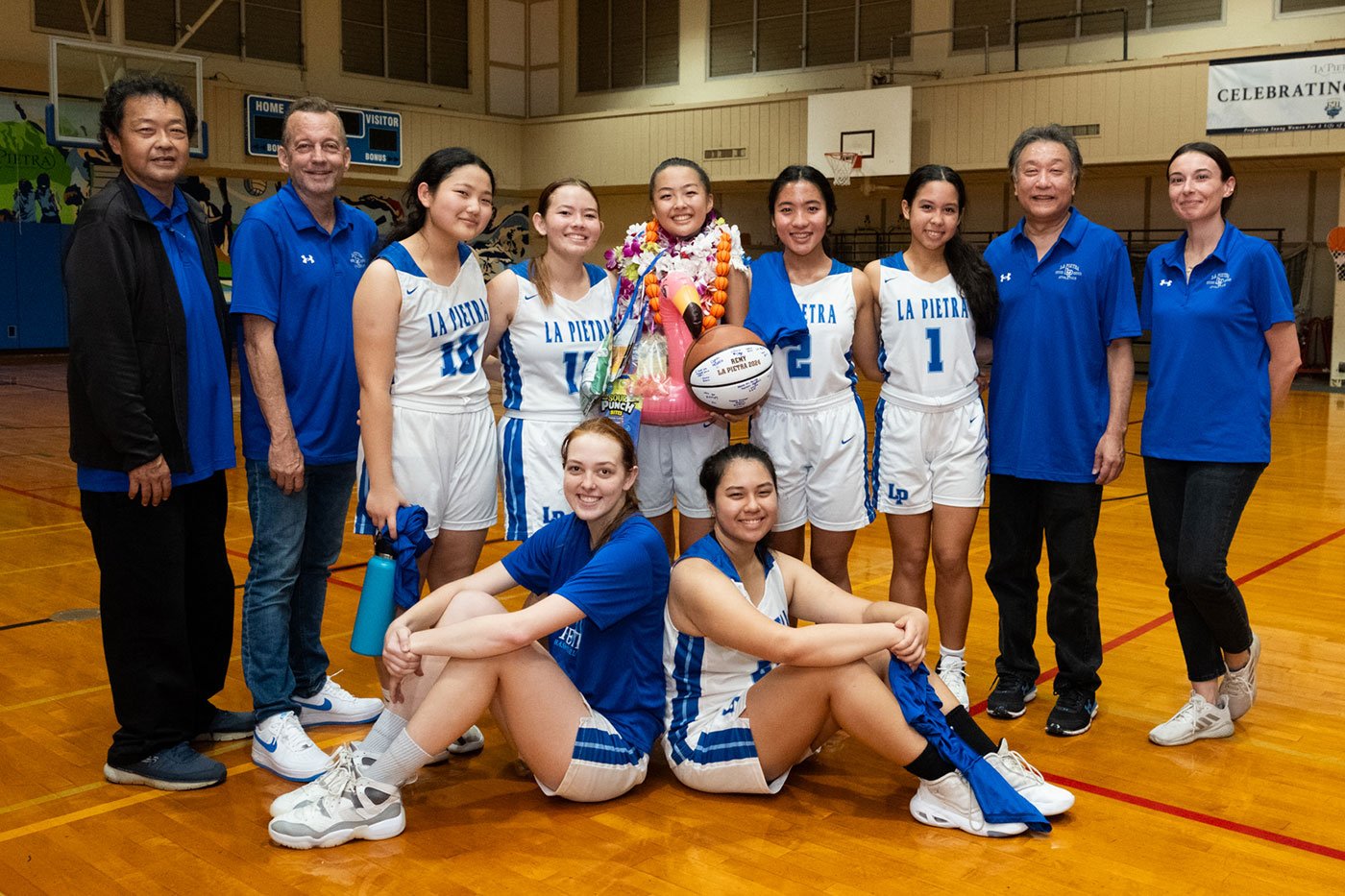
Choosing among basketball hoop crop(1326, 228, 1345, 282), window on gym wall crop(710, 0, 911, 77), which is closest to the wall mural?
window on gym wall crop(710, 0, 911, 77)

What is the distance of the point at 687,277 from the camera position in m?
3.80

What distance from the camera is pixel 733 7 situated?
18953 millimetres

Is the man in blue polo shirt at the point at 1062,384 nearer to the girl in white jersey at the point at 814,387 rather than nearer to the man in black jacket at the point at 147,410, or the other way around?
the girl in white jersey at the point at 814,387

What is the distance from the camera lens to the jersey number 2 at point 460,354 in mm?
3570

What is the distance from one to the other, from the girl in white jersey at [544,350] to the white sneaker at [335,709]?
813mm

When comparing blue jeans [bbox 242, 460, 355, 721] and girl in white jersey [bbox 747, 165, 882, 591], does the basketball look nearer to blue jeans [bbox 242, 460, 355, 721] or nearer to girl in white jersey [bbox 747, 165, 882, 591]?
girl in white jersey [bbox 747, 165, 882, 591]

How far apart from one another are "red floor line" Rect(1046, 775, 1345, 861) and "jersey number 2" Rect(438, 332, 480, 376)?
2.04 m

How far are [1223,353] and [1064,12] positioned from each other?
13.9 meters

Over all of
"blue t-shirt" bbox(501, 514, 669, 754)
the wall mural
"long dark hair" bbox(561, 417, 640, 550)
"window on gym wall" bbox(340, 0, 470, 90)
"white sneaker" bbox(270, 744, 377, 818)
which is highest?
"window on gym wall" bbox(340, 0, 470, 90)

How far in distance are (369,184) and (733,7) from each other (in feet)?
20.8

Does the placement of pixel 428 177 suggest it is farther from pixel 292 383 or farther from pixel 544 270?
pixel 292 383

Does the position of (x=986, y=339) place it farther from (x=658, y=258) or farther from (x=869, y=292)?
(x=658, y=258)

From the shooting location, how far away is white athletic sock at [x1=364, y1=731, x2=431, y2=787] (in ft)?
9.71

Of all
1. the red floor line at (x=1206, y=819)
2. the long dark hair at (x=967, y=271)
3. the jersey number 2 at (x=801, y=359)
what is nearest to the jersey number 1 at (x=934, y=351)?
the long dark hair at (x=967, y=271)
